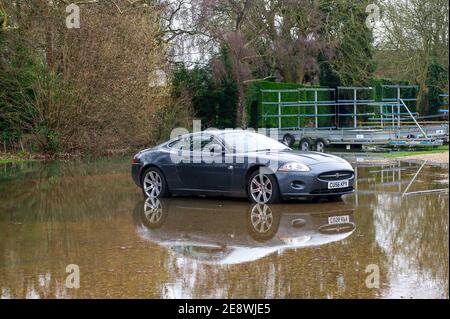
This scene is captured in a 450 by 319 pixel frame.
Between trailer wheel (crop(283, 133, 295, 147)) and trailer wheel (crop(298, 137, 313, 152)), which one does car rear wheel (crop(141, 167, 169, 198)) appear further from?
trailer wheel (crop(283, 133, 295, 147))

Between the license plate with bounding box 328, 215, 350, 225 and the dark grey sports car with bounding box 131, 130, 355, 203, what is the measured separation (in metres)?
1.35

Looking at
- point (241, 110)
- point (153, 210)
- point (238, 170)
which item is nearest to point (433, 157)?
point (238, 170)

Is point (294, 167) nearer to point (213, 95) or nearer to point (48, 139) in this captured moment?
point (48, 139)

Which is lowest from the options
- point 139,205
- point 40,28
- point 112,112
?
point 139,205

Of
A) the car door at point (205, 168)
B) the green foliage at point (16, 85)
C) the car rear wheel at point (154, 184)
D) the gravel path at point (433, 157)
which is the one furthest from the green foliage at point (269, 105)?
the car door at point (205, 168)

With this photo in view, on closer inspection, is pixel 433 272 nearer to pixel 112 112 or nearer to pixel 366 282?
pixel 366 282

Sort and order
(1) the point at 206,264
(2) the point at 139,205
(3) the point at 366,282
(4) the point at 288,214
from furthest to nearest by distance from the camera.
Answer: (2) the point at 139,205 < (4) the point at 288,214 < (1) the point at 206,264 < (3) the point at 366,282

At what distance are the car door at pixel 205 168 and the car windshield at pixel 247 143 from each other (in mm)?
206

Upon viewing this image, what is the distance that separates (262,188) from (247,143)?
3.80 ft

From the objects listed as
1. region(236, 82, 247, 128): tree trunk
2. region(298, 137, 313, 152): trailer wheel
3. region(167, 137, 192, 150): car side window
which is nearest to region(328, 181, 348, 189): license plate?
region(167, 137, 192, 150): car side window

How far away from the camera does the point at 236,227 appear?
34.9 feet
